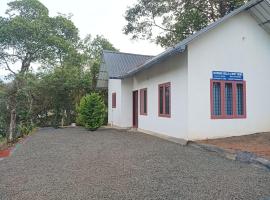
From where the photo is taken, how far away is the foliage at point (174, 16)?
55.3 feet

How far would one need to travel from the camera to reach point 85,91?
20.0 meters

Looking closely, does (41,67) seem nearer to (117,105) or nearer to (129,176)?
(117,105)

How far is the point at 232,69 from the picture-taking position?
34.1ft

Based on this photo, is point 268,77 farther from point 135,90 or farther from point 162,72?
point 135,90

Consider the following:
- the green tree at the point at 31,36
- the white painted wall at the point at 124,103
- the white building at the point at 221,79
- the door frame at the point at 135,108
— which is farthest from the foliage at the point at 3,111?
the green tree at the point at 31,36

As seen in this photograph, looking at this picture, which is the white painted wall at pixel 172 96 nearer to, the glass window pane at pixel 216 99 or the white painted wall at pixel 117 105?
the glass window pane at pixel 216 99

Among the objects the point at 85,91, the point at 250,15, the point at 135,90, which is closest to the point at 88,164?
the point at 250,15

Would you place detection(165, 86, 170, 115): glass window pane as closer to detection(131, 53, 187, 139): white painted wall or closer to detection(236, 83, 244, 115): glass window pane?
A: detection(131, 53, 187, 139): white painted wall

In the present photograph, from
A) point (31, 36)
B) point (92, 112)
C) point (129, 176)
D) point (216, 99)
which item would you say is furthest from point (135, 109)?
point (31, 36)

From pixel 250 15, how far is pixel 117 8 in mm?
10134

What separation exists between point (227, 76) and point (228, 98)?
847mm

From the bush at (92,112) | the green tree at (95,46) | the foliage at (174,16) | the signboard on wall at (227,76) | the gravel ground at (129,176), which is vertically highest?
the green tree at (95,46)

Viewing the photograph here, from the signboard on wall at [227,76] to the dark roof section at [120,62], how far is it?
741 cm

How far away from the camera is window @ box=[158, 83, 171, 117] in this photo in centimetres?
1140
